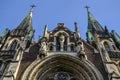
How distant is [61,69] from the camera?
2222cm

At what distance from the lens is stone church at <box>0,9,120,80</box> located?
67.2 ft

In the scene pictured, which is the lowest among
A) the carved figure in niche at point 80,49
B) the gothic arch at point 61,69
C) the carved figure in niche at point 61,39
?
the gothic arch at point 61,69

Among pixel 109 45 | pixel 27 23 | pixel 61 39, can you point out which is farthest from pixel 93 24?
pixel 61 39

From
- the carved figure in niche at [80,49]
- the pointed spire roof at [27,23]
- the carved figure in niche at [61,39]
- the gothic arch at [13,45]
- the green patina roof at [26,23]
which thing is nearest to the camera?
the carved figure in niche at [80,49]

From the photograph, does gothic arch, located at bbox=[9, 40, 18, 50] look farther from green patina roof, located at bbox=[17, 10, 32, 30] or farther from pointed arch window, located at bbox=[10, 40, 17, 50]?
green patina roof, located at bbox=[17, 10, 32, 30]

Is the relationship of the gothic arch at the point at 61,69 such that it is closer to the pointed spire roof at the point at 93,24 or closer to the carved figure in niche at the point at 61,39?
the carved figure in niche at the point at 61,39

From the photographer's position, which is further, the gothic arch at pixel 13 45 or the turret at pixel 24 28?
the turret at pixel 24 28

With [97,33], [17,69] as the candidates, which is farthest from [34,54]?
[97,33]

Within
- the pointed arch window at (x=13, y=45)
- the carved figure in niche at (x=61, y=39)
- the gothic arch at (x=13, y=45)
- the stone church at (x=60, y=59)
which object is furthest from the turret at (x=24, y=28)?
the carved figure in niche at (x=61, y=39)

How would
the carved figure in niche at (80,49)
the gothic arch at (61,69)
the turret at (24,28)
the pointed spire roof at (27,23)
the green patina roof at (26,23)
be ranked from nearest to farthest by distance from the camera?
the gothic arch at (61,69) → the carved figure in niche at (80,49) → the turret at (24,28) → the pointed spire roof at (27,23) → the green patina roof at (26,23)

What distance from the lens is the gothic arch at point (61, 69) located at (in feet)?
66.9

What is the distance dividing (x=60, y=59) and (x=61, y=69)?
88 cm

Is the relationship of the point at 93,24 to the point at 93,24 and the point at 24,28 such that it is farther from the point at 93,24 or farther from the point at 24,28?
the point at 24,28

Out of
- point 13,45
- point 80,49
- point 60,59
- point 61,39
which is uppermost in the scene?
point 13,45
